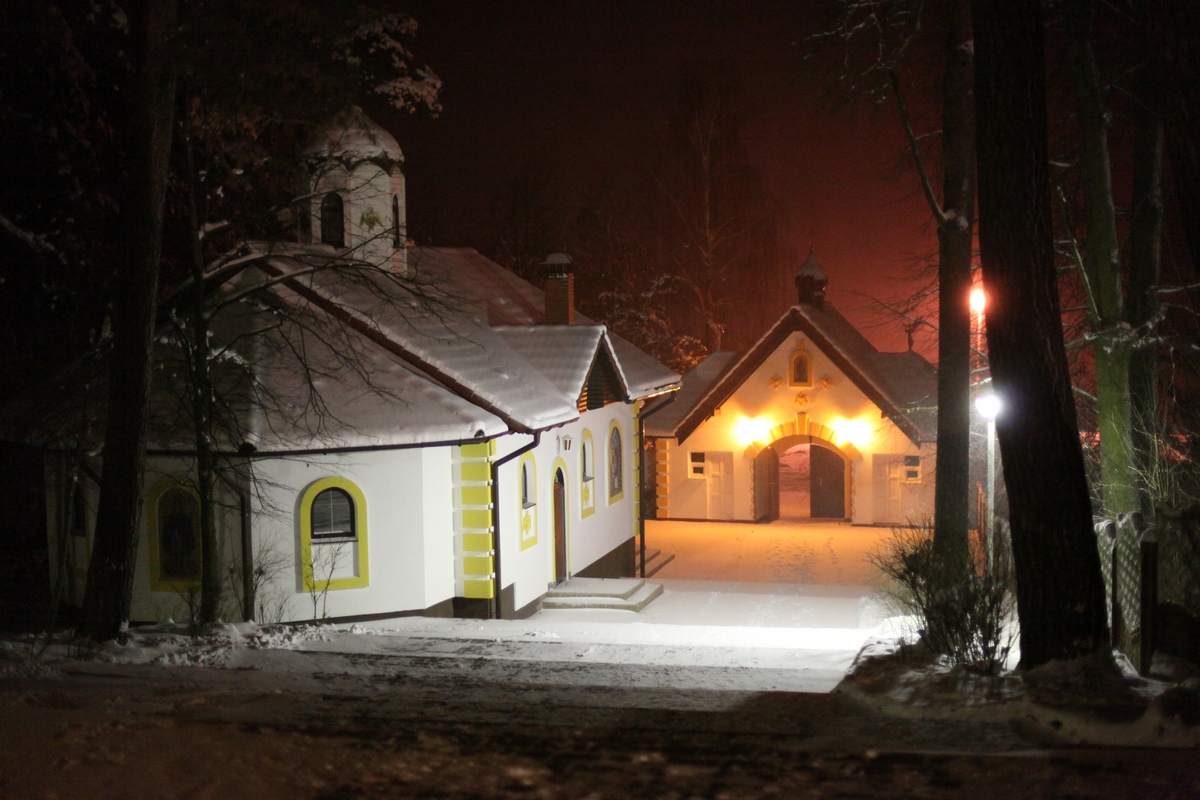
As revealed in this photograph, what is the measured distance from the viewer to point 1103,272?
14.5 meters

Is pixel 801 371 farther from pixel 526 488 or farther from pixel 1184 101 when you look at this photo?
pixel 1184 101

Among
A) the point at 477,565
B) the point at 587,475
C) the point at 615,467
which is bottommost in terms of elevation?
the point at 477,565

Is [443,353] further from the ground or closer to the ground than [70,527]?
further from the ground

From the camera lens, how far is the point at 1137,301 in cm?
1482

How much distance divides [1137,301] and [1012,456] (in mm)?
8050

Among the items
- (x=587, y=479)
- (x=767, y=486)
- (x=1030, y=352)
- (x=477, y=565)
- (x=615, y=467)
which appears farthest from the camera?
(x=767, y=486)

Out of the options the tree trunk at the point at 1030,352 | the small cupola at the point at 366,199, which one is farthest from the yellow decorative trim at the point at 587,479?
the tree trunk at the point at 1030,352

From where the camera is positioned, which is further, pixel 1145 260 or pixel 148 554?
pixel 148 554

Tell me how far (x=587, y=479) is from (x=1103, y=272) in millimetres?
11558

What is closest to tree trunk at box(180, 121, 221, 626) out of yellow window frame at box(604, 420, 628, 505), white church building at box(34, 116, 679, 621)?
white church building at box(34, 116, 679, 621)

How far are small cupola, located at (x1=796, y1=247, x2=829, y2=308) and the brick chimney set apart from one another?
11.7 meters

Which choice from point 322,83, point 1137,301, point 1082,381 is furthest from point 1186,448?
point 322,83

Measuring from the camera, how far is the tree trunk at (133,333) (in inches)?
453

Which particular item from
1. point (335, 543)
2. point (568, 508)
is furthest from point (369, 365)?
point (568, 508)
